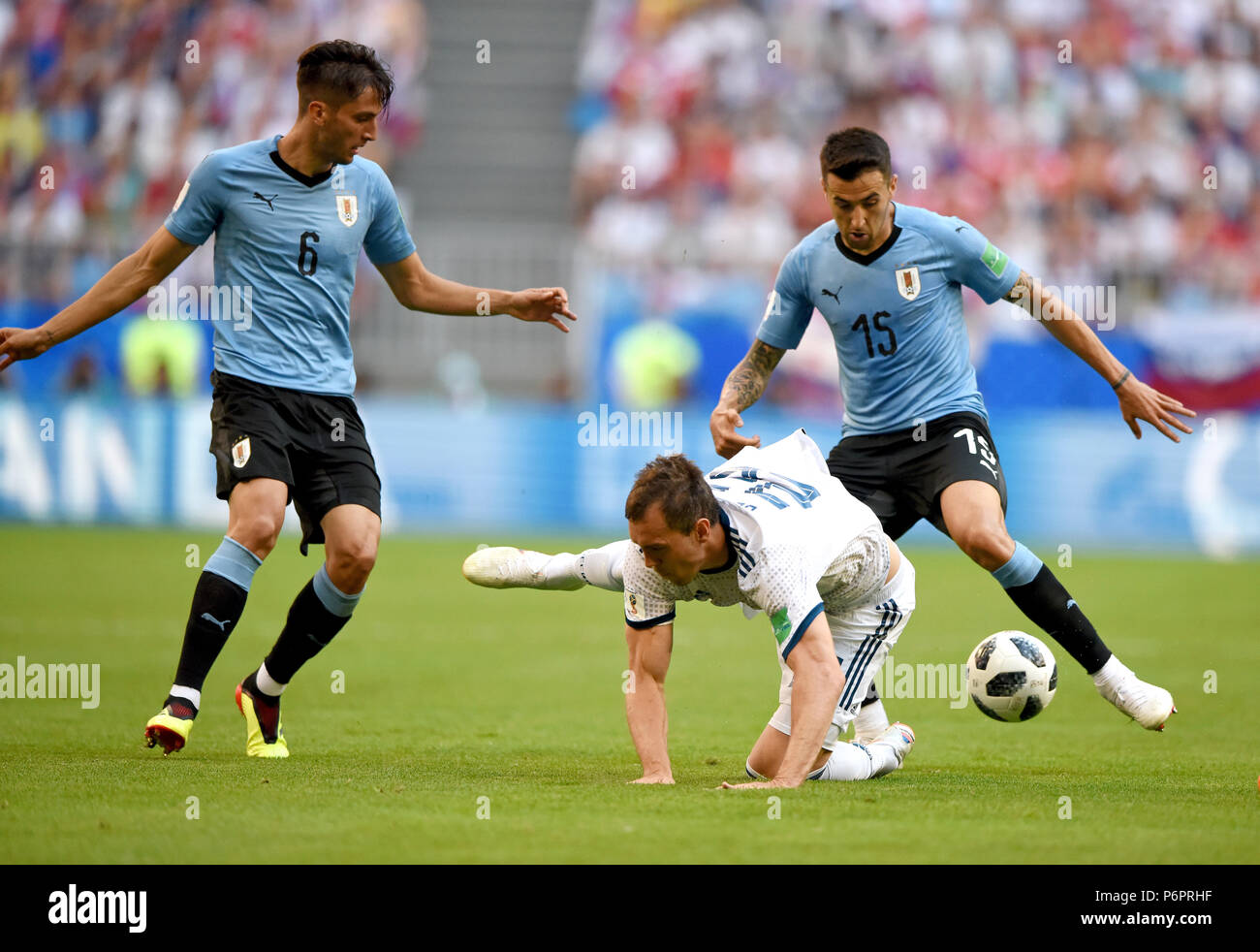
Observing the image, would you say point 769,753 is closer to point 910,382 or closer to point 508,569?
point 508,569

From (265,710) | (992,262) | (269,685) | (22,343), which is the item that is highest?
(992,262)

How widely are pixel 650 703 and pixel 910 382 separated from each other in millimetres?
2081

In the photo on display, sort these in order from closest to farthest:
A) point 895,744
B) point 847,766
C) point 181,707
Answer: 1. point 181,707
2. point 847,766
3. point 895,744

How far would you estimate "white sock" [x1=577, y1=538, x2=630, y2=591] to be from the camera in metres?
6.25

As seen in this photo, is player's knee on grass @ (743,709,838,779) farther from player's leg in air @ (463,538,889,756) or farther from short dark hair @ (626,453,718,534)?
short dark hair @ (626,453,718,534)

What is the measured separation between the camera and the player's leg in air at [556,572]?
6.33 metres

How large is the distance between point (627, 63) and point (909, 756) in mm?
17453

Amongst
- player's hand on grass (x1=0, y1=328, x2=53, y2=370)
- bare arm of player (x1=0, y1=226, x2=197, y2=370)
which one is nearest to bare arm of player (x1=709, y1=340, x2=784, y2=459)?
bare arm of player (x1=0, y1=226, x2=197, y2=370)

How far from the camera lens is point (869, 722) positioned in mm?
6680


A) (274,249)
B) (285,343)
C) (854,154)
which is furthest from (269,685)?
(854,154)

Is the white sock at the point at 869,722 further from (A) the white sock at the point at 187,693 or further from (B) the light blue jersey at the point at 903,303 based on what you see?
(A) the white sock at the point at 187,693

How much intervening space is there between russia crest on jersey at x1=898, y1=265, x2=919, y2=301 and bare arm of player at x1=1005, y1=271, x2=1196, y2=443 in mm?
396
